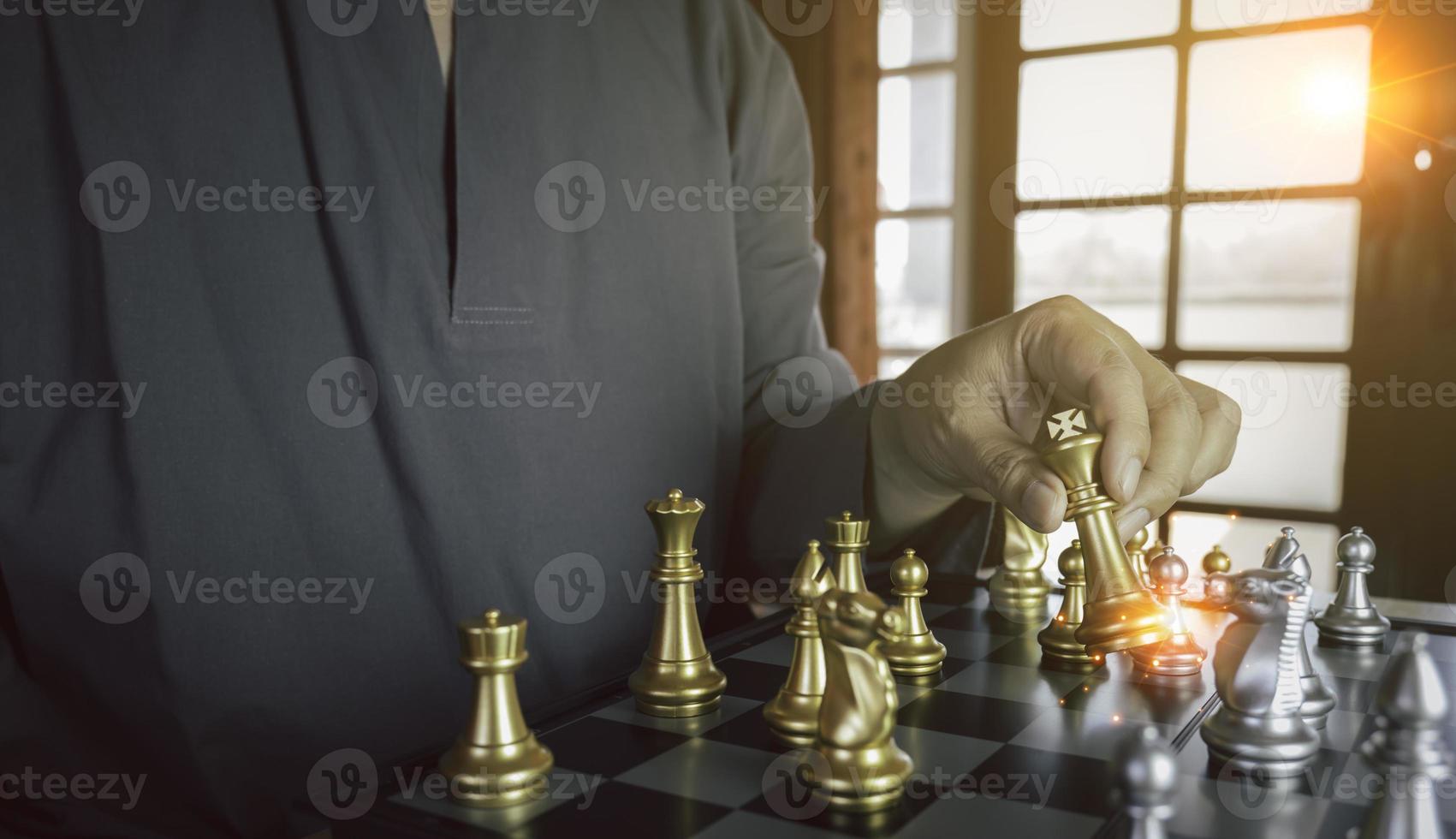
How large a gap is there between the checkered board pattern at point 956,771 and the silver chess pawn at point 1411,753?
0.17 feet

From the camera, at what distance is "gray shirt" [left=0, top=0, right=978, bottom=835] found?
1152mm

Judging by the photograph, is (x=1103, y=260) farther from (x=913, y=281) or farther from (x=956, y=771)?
(x=956, y=771)

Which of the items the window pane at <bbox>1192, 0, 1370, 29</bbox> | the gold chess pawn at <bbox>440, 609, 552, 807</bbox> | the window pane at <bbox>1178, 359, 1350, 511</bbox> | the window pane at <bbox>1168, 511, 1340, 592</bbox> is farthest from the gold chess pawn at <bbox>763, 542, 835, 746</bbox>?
the window pane at <bbox>1192, 0, 1370, 29</bbox>

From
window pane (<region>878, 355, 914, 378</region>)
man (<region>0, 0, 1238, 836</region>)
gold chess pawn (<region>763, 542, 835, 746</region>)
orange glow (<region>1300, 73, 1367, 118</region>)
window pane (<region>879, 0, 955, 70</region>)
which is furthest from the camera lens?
window pane (<region>878, 355, 914, 378</region>)

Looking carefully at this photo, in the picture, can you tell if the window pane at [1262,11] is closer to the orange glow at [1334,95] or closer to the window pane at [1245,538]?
the orange glow at [1334,95]

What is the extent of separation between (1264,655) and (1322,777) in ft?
0.29

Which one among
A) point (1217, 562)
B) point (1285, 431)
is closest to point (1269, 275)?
point (1285, 431)

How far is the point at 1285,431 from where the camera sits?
3.12 metres

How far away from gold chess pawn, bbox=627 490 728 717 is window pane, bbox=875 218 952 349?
9.28 ft

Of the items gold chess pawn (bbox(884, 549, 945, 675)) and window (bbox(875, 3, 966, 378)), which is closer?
gold chess pawn (bbox(884, 549, 945, 675))

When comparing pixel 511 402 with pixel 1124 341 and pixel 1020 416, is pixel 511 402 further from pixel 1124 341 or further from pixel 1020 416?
pixel 1124 341

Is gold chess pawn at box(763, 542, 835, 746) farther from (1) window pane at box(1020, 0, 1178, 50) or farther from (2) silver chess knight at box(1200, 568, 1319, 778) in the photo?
(1) window pane at box(1020, 0, 1178, 50)

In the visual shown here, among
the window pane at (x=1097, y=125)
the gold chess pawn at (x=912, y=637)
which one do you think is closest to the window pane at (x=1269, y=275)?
the window pane at (x=1097, y=125)

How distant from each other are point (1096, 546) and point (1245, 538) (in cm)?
255
